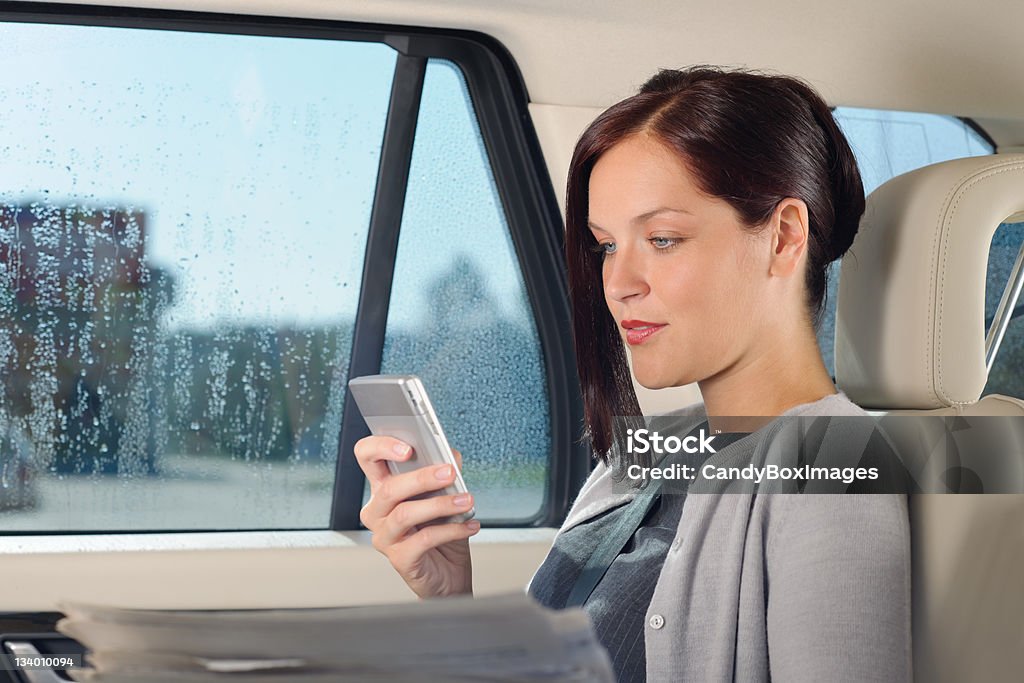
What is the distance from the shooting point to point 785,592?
990mm

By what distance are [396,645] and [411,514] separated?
0.79 metres

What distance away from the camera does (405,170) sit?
7.39 feet

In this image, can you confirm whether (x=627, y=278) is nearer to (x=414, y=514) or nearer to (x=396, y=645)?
(x=414, y=514)

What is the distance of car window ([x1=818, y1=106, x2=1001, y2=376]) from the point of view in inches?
88.0

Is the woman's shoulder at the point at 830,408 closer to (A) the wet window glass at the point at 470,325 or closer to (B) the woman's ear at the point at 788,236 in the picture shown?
(B) the woman's ear at the point at 788,236

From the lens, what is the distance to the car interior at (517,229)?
1269 mm

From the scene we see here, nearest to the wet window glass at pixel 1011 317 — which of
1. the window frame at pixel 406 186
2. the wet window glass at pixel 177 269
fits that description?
the window frame at pixel 406 186

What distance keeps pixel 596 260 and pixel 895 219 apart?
436 mm

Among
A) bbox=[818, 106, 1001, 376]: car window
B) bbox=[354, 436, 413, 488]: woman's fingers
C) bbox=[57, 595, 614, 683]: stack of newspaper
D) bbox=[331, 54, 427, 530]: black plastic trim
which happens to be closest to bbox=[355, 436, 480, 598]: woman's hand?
bbox=[354, 436, 413, 488]: woman's fingers

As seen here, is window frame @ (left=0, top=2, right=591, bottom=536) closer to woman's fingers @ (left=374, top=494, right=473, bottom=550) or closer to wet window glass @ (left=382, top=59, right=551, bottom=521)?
wet window glass @ (left=382, top=59, right=551, bottom=521)

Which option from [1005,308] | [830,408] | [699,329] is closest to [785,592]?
[830,408]

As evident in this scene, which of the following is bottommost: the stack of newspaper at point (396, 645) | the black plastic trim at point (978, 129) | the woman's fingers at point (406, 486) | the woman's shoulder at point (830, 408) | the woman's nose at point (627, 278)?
the woman's fingers at point (406, 486)

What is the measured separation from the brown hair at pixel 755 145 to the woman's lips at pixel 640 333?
175 millimetres

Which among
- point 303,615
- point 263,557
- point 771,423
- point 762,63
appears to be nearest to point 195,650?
point 303,615
